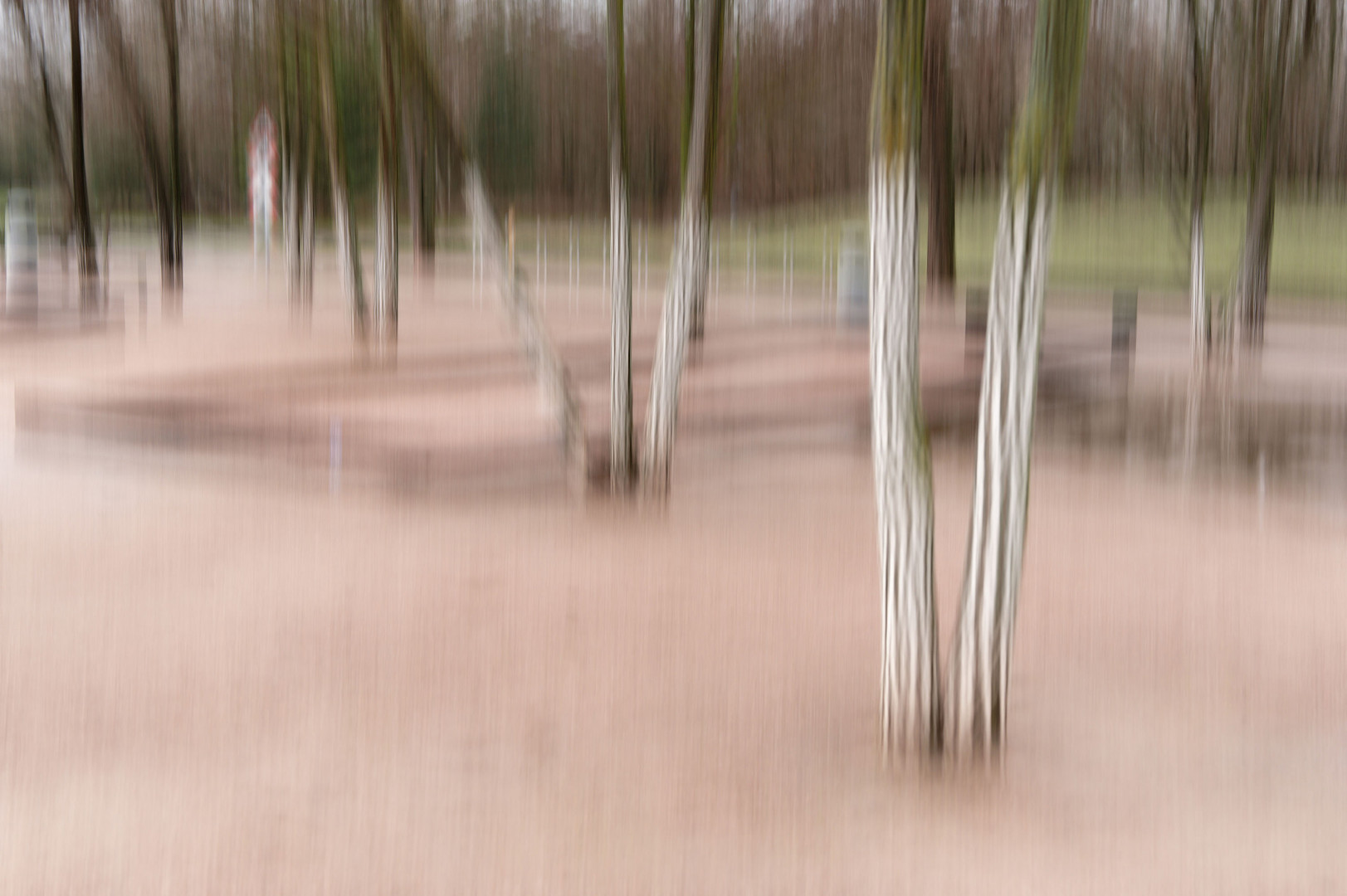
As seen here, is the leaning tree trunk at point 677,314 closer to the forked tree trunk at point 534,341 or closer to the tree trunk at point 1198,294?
the forked tree trunk at point 534,341

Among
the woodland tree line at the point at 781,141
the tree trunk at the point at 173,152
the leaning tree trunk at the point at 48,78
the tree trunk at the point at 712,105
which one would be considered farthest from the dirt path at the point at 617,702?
the leaning tree trunk at the point at 48,78

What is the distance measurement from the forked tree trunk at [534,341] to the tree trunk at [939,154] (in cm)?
885

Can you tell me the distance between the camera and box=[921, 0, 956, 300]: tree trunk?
16.1 meters

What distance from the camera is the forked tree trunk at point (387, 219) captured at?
13352 millimetres

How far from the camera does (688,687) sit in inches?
191

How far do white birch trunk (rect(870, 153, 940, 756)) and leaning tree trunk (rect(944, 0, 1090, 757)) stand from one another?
0.12 m

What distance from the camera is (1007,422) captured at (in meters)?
4.08

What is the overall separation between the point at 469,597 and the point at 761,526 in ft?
5.75

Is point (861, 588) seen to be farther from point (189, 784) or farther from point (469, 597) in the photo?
point (189, 784)

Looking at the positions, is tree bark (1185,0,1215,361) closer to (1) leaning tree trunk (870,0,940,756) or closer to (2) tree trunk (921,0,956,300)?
(2) tree trunk (921,0,956,300)

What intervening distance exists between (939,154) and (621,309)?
39.0 feet

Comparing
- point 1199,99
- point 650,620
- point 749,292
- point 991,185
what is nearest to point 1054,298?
point 749,292

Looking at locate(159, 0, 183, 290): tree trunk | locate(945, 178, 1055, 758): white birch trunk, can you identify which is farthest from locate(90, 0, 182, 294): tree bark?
locate(945, 178, 1055, 758): white birch trunk

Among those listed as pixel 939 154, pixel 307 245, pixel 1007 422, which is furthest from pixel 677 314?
pixel 307 245
